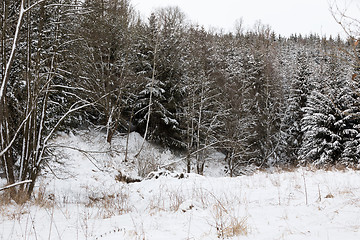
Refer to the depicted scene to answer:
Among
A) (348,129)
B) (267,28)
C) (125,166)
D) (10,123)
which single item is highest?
(267,28)

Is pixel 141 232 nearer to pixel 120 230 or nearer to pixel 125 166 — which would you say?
pixel 120 230

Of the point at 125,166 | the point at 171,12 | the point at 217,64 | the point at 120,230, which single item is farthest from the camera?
the point at 171,12

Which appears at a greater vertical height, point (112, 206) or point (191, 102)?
point (191, 102)

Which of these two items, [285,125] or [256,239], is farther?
[285,125]

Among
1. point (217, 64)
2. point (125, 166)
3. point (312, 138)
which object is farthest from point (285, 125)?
point (125, 166)

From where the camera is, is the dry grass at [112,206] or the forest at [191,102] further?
the forest at [191,102]

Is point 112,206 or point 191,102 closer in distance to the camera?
point 112,206

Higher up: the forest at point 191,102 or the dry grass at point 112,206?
the forest at point 191,102

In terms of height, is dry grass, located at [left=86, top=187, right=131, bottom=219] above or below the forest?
below

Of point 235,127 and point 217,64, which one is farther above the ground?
point 217,64

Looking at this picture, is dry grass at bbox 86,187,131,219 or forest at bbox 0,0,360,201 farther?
forest at bbox 0,0,360,201

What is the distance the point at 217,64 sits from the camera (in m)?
22.5

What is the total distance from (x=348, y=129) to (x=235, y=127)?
26.9ft

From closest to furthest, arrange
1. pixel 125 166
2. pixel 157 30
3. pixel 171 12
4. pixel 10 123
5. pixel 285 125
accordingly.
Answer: pixel 10 123 < pixel 125 166 < pixel 157 30 < pixel 285 125 < pixel 171 12
